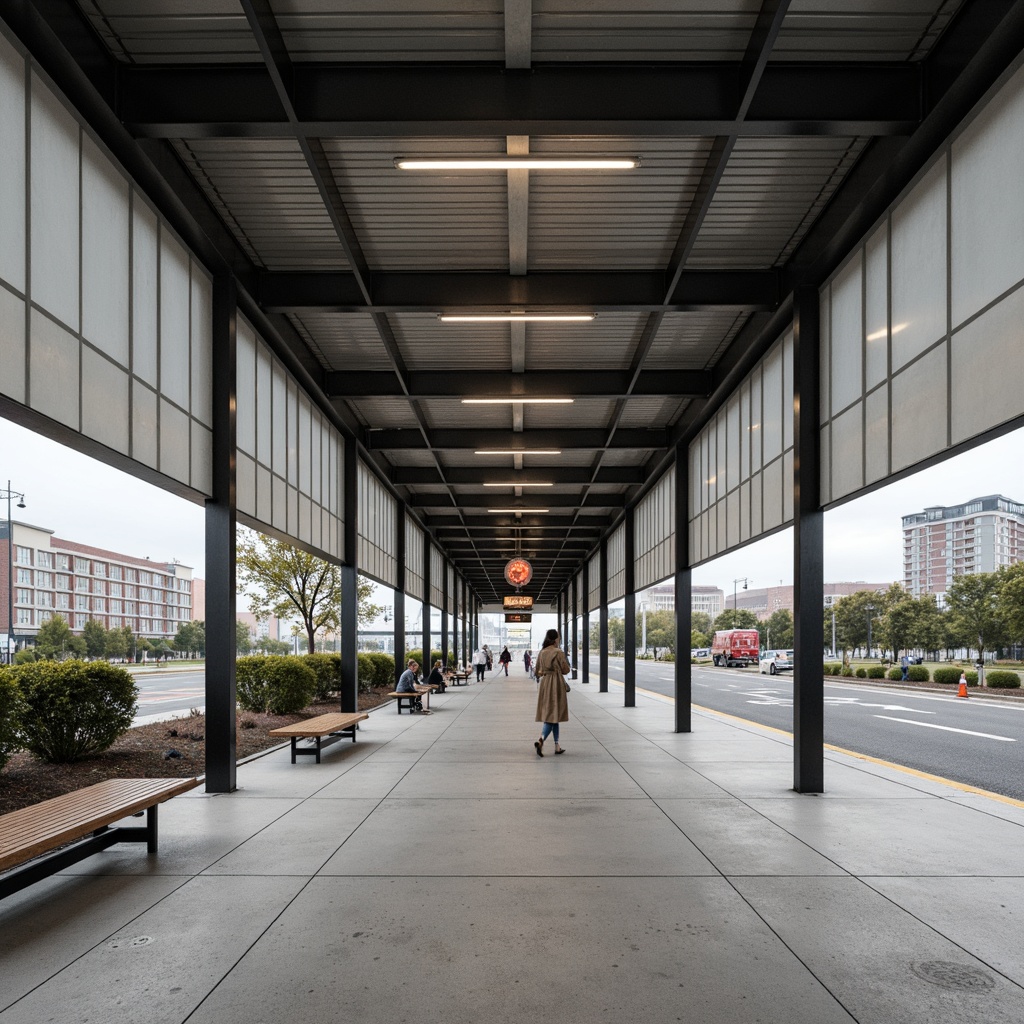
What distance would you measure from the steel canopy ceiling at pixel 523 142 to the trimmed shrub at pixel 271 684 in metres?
7.01

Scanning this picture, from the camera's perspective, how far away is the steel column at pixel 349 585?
19109 mm

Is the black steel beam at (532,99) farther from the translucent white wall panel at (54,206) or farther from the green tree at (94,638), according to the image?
the green tree at (94,638)


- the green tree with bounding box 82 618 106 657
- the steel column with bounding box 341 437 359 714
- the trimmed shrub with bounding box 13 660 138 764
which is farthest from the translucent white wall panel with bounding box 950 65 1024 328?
the green tree with bounding box 82 618 106 657

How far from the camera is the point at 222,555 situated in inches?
419

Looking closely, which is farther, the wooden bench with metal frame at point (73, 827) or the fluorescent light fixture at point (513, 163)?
the fluorescent light fixture at point (513, 163)

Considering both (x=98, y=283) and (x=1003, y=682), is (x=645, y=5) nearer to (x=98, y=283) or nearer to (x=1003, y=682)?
(x=98, y=283)

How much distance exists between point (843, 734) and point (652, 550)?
7.36 meters

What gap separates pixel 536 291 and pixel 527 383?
399 centimetres

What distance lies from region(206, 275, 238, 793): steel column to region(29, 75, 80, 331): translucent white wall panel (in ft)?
10.6

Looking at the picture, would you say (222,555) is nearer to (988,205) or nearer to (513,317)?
(513,317)

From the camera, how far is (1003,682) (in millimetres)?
37344

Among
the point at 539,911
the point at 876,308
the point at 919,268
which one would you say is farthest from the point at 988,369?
the point at 539,911

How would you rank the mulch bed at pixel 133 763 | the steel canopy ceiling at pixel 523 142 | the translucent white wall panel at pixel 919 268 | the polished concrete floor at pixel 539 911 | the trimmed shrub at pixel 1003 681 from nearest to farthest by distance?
1. the polished concrete floor at pixel 539 911
2. the steel canopy ceiling at pixel 523 142
3. the translucent white wall panel at pixel 919 268
4. the mulch bed at pixel 133 763
5. the trimmed shrub at pixel 1003 681

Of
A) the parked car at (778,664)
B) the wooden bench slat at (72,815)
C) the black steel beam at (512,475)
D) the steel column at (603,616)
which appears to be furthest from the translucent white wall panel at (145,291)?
the parked car at (778,664)
